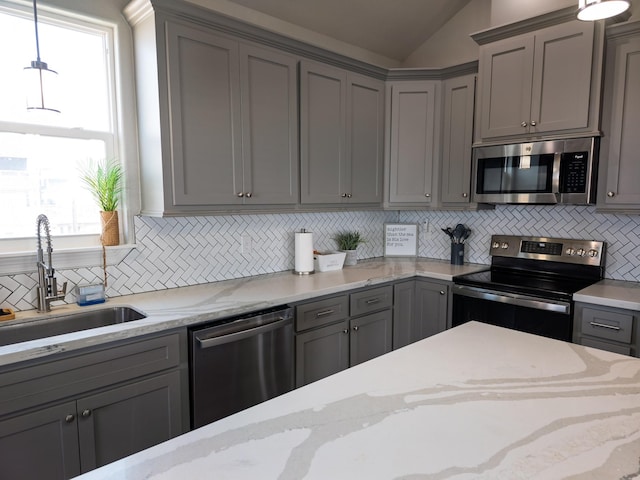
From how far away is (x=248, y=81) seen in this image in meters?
2.55

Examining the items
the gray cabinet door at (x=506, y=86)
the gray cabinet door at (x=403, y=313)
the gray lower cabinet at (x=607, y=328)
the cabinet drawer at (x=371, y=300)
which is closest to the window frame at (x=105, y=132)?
the cabinet drawer at (x=371, y=300)

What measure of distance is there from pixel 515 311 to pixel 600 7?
1920mm

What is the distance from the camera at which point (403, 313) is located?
10.7ft

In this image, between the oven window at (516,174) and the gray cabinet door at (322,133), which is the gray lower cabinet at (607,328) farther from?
the gray cabinet door at (322,133)

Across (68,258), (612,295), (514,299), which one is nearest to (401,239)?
(514,299)

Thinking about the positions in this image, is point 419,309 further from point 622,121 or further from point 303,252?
point 622,121

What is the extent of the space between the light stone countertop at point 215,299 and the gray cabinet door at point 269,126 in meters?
0.56

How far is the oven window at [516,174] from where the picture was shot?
110 inches

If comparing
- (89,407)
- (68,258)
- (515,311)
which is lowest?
(89,407)

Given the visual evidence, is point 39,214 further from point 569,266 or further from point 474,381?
point 569,266

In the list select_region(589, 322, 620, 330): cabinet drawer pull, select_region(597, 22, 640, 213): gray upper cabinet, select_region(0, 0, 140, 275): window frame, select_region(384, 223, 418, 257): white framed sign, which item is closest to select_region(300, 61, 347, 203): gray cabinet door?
select_region(384, 223, 418, 257): white framed sign

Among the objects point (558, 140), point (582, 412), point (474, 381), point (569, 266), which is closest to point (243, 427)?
point (474, 381)

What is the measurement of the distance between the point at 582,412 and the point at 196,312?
165cm

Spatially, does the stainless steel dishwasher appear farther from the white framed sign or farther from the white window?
→ the white framed sign
